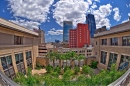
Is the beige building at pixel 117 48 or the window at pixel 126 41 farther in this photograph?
the window at pixel 126 41

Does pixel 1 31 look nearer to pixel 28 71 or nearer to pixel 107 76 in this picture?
pixel 28 71

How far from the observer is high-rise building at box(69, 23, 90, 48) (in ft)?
6.79

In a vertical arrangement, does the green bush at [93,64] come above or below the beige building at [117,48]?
below

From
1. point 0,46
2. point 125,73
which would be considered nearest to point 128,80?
point 125,73

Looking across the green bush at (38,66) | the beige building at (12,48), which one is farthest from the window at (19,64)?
the green bush at (38,66)

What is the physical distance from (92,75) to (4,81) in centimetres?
135

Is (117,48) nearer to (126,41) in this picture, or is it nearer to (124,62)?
(126,41)

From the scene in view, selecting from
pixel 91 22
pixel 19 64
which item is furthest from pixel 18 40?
pixel 91 22

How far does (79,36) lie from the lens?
212 centimetres

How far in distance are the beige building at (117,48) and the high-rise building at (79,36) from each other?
0.89 ft

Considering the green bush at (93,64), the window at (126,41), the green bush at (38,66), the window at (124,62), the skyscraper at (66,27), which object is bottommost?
the green bush at (38,66)

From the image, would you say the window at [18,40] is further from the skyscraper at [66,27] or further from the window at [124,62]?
the window at [124,62]

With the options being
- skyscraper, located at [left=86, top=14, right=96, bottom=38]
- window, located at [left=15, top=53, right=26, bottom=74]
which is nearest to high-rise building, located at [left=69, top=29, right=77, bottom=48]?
skyscraper, located at [left=86, top=14, right=96, bottom=38]

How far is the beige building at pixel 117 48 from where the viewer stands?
194 cm
